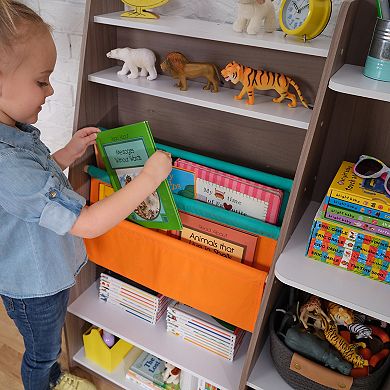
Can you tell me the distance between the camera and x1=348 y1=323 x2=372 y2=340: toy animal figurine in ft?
3.50

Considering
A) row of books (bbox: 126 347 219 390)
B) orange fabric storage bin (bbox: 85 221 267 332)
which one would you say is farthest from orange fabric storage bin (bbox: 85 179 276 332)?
row of books (bbox: 126 347 219 390)

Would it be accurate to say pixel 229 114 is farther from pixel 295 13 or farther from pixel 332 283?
pixel 332 283

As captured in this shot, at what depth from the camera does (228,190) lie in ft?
3.73

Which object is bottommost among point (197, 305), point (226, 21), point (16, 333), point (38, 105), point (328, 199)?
point (16, 333)

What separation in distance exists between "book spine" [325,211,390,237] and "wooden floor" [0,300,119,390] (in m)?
1.01

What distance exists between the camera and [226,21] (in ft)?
3.69

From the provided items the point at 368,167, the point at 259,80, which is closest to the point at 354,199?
the point at 368,167

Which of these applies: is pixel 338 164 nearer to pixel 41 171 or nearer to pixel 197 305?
pixel 197 305

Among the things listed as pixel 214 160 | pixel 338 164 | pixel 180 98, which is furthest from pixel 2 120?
pixel 338 164

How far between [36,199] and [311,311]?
0.71m

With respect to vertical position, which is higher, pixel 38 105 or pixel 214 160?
pixel 38 105

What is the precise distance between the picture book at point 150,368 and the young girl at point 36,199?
0.36 meters

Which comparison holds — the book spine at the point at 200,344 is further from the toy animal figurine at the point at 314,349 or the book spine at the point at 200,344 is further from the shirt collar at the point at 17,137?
the shirt collar at the point at 17,137

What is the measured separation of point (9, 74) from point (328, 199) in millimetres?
690
